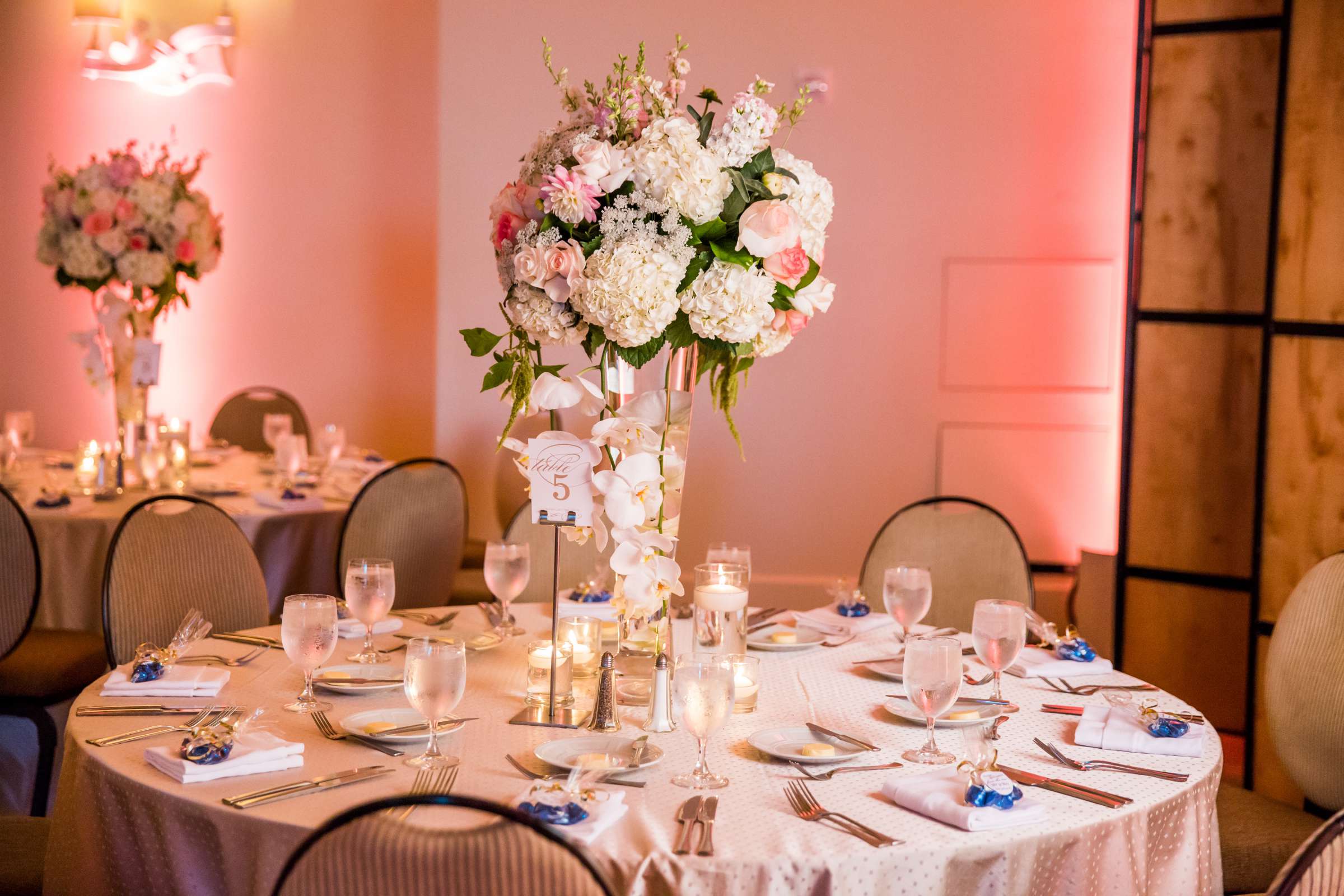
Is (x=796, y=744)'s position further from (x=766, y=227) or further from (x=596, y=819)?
(x=766, y=227)

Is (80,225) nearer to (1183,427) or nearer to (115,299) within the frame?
(115,299)

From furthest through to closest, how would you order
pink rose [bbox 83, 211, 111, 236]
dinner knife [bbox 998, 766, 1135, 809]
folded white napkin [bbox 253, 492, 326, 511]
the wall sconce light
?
1. the wall sconce light
2. pink rose [bbox 83, 211, 111, 236]
3. folded white napkin [bbox 253, 492, 326, 511]
4. dinner knife [bbox 998, 766, 1135, 809]

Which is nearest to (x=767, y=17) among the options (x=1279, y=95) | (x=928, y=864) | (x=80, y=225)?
(x=1279, y=95)

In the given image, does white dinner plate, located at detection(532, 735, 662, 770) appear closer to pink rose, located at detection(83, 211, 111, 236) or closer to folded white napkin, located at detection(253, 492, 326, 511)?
folded white napkin, located at detection(253, 492, 326, 511)

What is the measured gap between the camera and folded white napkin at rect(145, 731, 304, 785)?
1629 mm

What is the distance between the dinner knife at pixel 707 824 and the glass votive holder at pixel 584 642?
0.62 m

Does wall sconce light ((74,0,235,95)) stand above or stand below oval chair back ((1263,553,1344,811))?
above

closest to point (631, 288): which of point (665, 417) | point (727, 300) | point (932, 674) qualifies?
point (727, 300)

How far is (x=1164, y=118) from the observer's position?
3844mm

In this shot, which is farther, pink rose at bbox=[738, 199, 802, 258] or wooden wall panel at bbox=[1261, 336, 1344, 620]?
wooden wall panel at bbox=[1261, 336, 1344, 620]

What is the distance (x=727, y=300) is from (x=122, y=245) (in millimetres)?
2953

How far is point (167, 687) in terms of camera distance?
204 centimetres

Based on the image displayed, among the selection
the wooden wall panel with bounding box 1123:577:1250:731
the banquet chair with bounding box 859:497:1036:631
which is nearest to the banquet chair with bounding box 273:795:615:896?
the banquet chair with bounding box 859:497:1036:631

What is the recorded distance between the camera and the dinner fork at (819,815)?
1.50 metres
